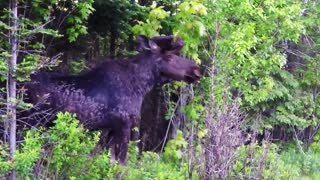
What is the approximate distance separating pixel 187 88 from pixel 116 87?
2360 millimetres

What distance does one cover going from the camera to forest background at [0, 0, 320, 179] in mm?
5598

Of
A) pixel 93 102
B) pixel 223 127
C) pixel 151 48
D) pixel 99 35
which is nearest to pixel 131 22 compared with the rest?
pixel 99 35

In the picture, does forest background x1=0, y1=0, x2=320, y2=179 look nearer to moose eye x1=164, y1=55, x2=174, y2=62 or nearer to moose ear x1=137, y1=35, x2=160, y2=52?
moose eye x1=164, y1=55, x2=174, y2=62

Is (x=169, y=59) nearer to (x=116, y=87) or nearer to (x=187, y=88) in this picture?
(x=116, y=87)

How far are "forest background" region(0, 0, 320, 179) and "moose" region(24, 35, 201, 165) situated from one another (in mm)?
343

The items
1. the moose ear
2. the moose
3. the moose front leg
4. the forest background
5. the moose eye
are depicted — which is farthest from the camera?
the moose eye

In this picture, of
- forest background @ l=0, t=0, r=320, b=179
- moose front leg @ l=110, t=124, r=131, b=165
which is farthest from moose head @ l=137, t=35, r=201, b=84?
moose front leg @ l=110, t=124, r=131, b=165

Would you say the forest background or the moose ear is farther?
the moose ear

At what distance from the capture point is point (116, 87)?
7332 mm

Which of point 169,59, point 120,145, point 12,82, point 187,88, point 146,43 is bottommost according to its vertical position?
point 120,145

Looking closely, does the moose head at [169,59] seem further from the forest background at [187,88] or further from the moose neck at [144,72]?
the forest background at [187,88]

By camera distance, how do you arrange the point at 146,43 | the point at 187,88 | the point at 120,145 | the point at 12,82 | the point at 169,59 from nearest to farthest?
the point at 12,82
the point at 120,145
the point at 146,43
the point at 169,59
the point at 187,88

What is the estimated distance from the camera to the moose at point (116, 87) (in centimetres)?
711

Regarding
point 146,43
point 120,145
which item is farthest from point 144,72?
point 120,145
